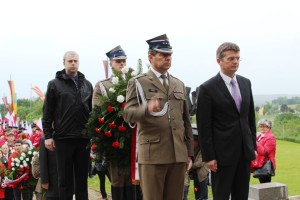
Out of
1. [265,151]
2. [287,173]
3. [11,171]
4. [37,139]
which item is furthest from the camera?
[287,173]

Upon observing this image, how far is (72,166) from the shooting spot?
5512mm

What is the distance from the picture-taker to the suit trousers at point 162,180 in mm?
4164

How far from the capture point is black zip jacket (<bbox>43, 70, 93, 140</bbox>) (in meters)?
5.41

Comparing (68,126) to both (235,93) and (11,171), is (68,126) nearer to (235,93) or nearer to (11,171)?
(235,93)

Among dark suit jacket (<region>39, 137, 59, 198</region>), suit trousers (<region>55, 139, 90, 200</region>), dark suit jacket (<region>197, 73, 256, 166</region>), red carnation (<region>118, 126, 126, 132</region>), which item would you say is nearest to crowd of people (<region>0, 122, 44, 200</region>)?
dark suit jacket (<region>39, 137, 59, 198</region>)

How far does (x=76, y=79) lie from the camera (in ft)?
18.4

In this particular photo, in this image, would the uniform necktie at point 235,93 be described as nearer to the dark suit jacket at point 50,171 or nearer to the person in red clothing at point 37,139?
the dark suit jacket at point 50,171

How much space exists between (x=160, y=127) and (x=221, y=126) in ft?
2.28

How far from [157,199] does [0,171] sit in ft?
18.6

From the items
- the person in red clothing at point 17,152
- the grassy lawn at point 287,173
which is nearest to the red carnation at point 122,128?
the person in red clothing at point 17,152

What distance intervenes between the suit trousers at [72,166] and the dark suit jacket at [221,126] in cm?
175

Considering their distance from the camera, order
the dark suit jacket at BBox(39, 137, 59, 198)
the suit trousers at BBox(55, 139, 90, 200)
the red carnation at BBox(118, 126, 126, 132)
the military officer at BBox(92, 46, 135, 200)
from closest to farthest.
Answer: the red carnation at BBox(118, 126, 126, 132) → the suit trousers at BBox(55, 139, 90, 200) → the military officer at BBox(92, 46, 135, 200) → the dark suit jacket at BBox(39, 137, 59, 198)

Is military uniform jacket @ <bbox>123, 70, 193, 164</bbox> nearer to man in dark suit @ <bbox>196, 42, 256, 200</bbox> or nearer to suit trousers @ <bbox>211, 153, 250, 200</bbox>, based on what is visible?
man in dark suit @ <bbox>196, 42, 256, 200</bbox>

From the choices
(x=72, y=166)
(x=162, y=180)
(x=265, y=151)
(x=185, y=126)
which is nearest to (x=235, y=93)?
(x=185, y=126)
